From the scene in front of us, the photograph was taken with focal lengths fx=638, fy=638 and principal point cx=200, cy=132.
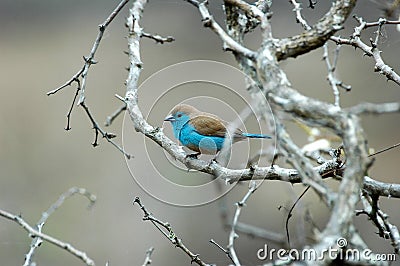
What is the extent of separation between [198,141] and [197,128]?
0.10 m

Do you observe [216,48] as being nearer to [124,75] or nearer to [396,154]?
[124,75]

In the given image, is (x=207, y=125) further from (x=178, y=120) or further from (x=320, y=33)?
(x=320, y=33)

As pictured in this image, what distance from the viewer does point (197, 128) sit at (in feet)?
Result: 7.79

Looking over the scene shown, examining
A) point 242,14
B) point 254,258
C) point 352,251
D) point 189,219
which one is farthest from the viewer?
point 189,219

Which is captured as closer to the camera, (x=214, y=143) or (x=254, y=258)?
(x=214, y=143)

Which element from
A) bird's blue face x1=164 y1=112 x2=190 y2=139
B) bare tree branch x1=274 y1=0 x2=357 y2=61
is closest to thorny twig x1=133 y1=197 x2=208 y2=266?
bare tree branch x1=274 y1=0 x2=357 y2=61

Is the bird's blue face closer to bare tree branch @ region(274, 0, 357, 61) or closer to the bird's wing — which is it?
the bird's wing

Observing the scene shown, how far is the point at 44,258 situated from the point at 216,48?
2503mm

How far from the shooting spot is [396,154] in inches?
205

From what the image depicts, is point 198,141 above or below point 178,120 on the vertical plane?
below

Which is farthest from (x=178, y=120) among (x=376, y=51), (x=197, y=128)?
(x=376, y=51)

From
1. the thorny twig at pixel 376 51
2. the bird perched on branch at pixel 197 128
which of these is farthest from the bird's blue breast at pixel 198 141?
the thorny twig at pixel 376 51

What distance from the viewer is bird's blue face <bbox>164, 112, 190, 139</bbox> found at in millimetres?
2371

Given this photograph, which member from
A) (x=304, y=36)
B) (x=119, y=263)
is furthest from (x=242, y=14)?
(x=119, y=263)
